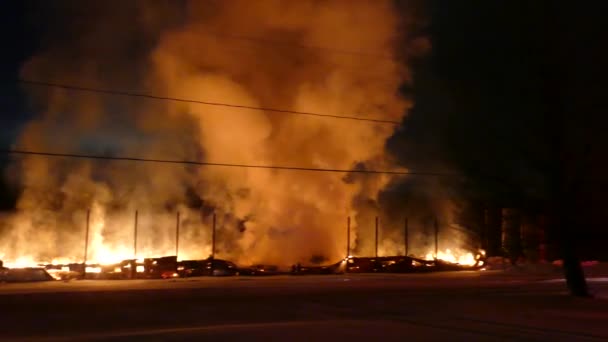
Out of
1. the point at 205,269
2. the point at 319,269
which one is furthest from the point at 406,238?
the point at 205,269

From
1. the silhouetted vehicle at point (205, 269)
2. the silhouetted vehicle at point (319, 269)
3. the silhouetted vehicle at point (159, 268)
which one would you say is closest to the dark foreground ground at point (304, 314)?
the silhouetted vehicle at point (159, 268)

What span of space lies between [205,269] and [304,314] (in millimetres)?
28599

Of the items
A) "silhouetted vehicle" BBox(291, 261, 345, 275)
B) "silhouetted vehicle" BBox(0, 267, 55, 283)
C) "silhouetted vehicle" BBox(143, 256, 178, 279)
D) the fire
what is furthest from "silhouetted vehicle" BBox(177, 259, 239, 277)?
the fire

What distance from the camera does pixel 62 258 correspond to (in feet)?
177

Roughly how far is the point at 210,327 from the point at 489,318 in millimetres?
7015

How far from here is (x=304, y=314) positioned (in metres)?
20.2

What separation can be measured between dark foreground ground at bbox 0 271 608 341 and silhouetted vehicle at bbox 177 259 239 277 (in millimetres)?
16888

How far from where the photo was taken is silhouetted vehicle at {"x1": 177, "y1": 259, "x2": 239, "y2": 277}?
4709 cm

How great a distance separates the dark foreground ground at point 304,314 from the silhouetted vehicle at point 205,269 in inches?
665

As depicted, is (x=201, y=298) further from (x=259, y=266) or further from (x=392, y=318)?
(x=259, y=266)

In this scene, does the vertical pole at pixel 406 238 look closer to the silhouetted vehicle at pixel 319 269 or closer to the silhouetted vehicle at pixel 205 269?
the silhouetted vehicle at pixel 319 269

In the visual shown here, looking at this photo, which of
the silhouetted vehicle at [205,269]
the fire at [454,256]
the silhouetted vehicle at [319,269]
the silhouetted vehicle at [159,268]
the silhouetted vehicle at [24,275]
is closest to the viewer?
the silhouetted vehicle at [24,275]

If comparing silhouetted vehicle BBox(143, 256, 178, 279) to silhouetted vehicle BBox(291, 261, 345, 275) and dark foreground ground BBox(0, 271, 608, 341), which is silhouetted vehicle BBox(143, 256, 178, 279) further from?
dark foreground ground BBox(0, 271, 608, 341)

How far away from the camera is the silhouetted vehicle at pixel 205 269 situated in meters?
47.1
